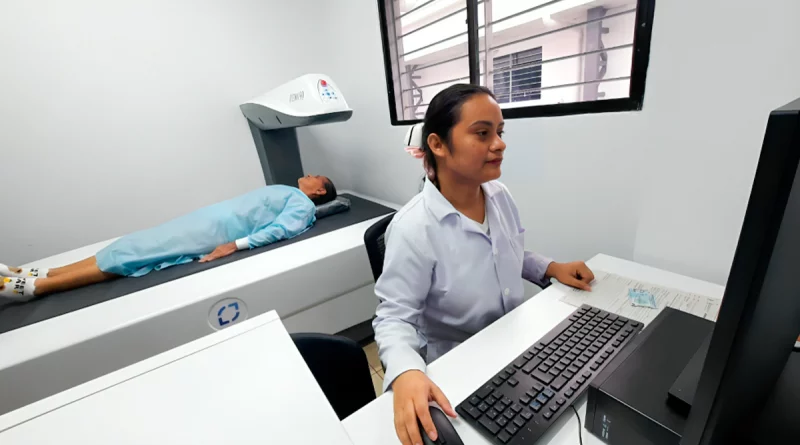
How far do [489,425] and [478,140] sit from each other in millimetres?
540

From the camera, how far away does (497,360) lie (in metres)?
0.62

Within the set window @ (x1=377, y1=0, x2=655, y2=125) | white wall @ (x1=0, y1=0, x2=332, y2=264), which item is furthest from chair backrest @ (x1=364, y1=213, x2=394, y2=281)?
white wall @ (x1=0, y1=0, x2=332, y2=264)

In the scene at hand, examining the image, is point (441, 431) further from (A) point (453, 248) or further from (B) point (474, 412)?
(A) point (453, 248)

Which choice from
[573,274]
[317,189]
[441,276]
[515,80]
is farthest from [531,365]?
[317,189]

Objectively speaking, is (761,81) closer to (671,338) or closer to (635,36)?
(635,36)

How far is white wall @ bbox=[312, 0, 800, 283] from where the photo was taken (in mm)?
646

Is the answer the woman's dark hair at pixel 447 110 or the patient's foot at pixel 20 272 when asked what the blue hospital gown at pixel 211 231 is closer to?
the patient's foot at pixel 20 272

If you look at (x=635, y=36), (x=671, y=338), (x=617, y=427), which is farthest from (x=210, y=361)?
(x=635, y=36)

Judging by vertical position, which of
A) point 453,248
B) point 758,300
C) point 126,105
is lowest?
point 453,248

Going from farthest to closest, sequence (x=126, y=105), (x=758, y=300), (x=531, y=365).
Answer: (x=126, y=105), (x=531, y=365), (x=758, y=300)

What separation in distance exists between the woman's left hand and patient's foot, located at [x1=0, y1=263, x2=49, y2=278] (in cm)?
212

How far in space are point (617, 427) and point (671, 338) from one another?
19 centimetres

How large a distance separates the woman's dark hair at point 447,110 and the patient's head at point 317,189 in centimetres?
142

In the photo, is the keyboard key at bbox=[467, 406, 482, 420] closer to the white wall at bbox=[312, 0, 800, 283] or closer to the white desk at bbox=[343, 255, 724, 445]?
the white desk at bbox=[343, 255, 724, 445]
